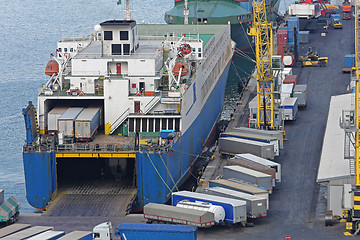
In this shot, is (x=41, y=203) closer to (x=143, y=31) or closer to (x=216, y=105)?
(x=216, y=105)

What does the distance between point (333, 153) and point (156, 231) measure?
2103 cm

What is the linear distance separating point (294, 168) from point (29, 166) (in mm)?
22943

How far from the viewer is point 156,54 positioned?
79.3 m

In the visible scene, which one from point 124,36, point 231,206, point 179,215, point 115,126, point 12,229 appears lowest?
point 12,229

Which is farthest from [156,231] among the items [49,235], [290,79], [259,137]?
[290,79]

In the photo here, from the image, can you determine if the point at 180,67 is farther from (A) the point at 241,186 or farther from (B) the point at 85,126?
(A) the point at 241,186

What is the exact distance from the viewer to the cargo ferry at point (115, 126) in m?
68.4

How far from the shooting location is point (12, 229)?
197 ft

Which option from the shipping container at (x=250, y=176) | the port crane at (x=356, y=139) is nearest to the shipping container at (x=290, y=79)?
the shipping container at (x=250, y=176)

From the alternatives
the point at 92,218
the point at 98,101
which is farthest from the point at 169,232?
the point at 98,101

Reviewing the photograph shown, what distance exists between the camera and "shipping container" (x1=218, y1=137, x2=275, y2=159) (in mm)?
77562

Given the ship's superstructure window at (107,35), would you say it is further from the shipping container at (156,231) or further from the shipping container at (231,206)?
the shipping container at (156,231)

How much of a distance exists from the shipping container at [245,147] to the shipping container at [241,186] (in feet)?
28.9

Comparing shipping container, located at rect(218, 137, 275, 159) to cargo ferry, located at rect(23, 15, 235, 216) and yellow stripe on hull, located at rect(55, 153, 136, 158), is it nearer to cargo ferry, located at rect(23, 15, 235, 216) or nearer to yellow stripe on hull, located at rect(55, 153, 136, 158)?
cargo ferry, located at rect(23, 15, 235, 216)
